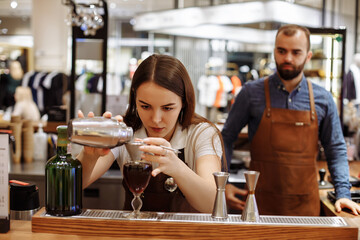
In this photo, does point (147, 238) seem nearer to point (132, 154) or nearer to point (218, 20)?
point (132, 154)

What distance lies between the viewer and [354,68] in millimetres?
8352

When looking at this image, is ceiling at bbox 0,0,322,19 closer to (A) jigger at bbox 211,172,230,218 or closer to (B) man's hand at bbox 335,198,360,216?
(B) man's hand at bbox 335,198,360,216

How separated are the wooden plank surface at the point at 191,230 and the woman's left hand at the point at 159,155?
0.68 feet

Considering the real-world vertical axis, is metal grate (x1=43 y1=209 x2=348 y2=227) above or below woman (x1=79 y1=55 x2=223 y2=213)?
below

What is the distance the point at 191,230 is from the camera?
1.64m

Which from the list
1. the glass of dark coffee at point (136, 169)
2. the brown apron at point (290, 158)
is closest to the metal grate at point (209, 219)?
the glass of dark coffee at point (136, 169)

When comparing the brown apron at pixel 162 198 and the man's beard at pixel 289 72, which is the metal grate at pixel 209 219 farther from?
the man's beard at pixel 289 72

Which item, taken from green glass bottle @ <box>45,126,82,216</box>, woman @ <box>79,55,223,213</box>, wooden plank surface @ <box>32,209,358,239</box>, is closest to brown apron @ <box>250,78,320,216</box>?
woman @ <box>79,55,223,213</box>

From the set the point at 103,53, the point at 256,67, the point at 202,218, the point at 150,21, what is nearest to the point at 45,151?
the point at 103,53

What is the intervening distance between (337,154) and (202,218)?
4.72 ft

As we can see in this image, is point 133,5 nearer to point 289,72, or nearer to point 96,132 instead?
point 289,72

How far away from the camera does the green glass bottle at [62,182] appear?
169 cm

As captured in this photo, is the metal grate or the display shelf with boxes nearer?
the metal grate

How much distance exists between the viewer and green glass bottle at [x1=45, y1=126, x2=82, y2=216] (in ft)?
5.55
